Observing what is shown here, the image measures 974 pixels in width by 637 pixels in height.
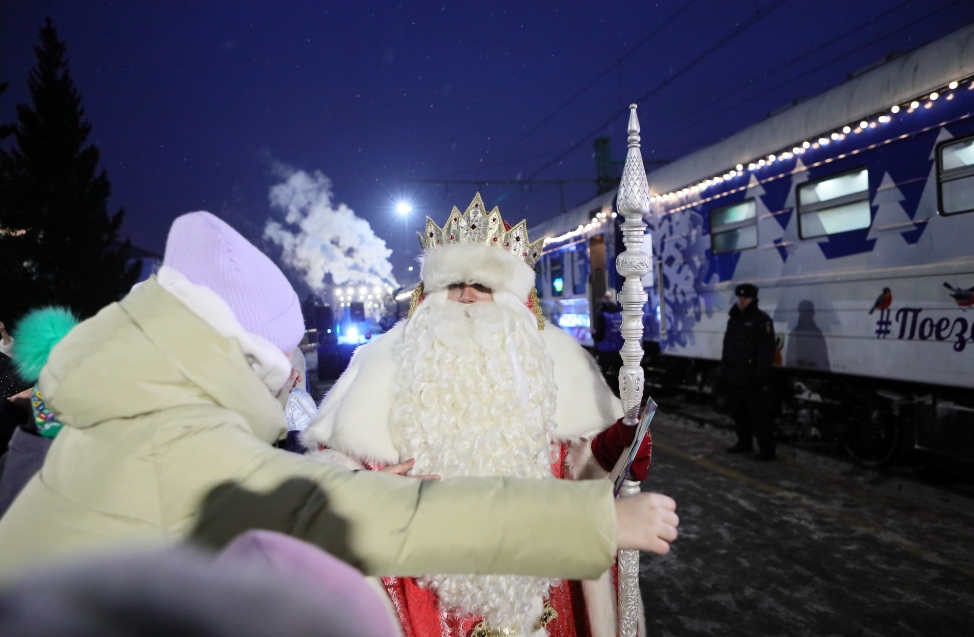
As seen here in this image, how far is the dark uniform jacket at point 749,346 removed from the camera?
6.57 m

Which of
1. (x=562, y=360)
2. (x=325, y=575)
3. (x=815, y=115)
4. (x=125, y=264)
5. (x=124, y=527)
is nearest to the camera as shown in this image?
(x=325, y=575)

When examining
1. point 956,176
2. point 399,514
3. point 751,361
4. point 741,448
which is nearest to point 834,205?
point 956,176

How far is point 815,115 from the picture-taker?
20.7 ft

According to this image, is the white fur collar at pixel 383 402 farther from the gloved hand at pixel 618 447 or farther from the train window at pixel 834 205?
the train window at pixel 834 205

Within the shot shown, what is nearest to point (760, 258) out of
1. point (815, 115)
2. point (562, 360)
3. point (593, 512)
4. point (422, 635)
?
point (815, 115)

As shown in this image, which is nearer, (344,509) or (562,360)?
(344,509)

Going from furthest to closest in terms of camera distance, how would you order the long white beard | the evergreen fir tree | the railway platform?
the evergreen fir tree, the railway platform, the long white beard

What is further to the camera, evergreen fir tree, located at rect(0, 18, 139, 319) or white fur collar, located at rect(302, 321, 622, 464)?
evergreen fir tree, located at rect(0, 18, 139, 319)

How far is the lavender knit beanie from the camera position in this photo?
1.19 meters

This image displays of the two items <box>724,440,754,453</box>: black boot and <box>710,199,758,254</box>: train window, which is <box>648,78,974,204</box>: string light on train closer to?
<box>710,199,758,254</box>: train window

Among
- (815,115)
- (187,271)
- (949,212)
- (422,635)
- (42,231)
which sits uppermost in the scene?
(42,231)

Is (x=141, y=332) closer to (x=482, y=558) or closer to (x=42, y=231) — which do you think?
(x=482, y=558)

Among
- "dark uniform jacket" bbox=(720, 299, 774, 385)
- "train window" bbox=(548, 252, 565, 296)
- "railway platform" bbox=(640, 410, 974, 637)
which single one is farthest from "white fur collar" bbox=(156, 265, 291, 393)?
"train window" bbox=(548, 252, 565, 296)

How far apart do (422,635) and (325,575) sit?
1850 mm
